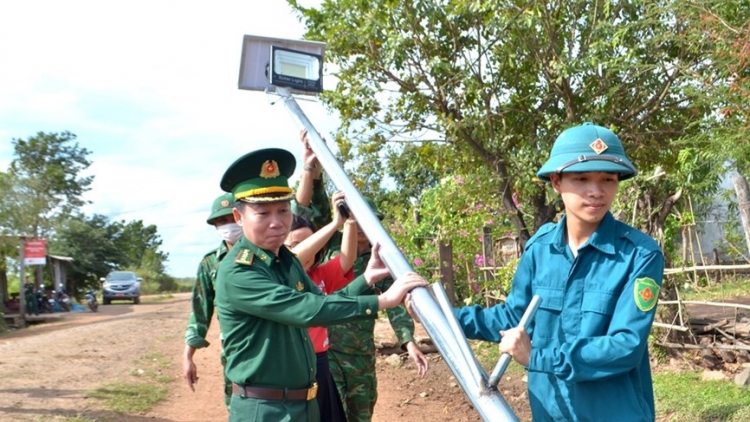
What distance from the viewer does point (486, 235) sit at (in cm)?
1107

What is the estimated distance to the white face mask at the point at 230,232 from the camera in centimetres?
420

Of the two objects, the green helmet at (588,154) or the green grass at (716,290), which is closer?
the green helmet at (588,154)

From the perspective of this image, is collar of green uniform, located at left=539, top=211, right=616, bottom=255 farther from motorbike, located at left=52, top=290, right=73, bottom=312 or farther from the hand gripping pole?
motorbike, located at left=52, top=290, right=73, bottom=312

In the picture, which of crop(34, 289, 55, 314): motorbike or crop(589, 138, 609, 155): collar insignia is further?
crop(34, 289, 55, 314): motorbike

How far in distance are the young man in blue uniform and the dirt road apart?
4165 millimetres

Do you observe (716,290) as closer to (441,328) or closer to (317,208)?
(317,208)

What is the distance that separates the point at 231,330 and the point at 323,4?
5395mm

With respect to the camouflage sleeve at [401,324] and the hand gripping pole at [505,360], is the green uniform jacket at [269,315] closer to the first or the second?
the hand gripping pole at [505,360]

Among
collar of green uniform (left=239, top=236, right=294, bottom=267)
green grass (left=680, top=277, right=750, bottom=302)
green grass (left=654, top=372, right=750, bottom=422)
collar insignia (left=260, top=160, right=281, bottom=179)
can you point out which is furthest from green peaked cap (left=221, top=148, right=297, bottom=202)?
green grass (left=680, top=277, right=750, bottom=302)

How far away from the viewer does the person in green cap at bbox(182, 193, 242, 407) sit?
420 cm

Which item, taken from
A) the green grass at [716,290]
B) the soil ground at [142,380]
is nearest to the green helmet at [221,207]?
the soil ground at [142,380]

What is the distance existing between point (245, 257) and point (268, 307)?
24cm

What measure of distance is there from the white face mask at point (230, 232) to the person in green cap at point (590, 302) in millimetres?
2228

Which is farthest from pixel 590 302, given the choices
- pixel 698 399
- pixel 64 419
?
pixel 64 419
